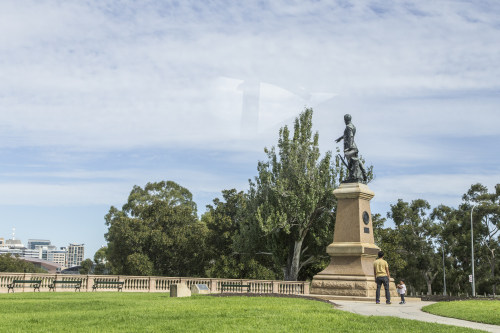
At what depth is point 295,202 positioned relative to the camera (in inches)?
1524

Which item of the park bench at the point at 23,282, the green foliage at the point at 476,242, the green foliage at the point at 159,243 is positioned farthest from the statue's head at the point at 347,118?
the green foliage at the point at 476,242

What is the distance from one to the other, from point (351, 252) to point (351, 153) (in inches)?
192

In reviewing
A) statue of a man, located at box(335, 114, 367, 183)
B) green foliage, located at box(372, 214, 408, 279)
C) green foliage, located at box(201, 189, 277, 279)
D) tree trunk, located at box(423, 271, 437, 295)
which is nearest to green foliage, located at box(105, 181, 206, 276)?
green foliage, located at box(201, 189, 277, 279)

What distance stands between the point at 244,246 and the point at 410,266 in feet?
112

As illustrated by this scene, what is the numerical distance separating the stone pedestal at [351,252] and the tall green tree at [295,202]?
13127 millimetres

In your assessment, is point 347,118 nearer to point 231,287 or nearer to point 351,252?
point 351,252

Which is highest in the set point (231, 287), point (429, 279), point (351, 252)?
point (351, 252)

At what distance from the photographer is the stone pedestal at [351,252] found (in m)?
23.4

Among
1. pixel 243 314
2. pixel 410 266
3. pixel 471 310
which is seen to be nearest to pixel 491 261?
pixel 410 266

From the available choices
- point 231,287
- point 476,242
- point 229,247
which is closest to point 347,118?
point 231,287

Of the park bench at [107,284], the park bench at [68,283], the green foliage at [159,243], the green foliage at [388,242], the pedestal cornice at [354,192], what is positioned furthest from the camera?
the green foliage at [159,243]

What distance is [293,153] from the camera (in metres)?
40.3

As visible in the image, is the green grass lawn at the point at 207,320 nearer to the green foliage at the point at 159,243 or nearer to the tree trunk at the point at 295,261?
the tree trunk at the point at 295,261

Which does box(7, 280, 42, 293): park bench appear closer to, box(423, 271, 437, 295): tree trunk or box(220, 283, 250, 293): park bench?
box(220, 283, 250, 293): park bench
